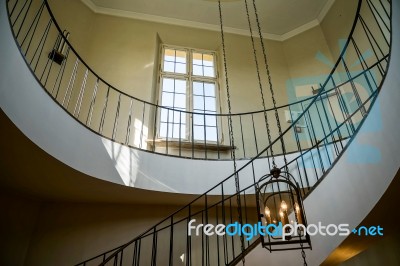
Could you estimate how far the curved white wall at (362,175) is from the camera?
1896mm

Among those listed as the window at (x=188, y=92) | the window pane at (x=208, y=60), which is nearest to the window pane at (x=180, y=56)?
the window at (x=188, y=92)

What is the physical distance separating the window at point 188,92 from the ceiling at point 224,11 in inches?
33.8

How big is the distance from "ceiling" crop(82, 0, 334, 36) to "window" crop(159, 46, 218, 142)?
858 millimetres

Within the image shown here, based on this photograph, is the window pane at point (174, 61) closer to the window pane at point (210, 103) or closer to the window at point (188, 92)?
the window at point (188, 92)

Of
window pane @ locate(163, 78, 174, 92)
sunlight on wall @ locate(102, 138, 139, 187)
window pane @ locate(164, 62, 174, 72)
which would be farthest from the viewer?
window pane @ locate(164, 62, 174, 72)

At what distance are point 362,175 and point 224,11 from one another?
587 cm

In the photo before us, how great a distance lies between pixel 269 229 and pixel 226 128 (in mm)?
3931

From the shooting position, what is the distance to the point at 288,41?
7465 millimetres

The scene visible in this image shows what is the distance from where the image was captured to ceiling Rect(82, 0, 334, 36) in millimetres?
6793

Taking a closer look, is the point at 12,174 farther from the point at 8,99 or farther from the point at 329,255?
the point at 329,255

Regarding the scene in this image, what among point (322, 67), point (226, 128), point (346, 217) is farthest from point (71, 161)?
point (322, 67)

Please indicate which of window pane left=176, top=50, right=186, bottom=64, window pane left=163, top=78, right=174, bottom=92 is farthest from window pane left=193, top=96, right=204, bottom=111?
window pane left=176, top=50, right=186, bottom=64

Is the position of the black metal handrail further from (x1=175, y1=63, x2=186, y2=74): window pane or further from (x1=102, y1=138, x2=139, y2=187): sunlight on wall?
(x1=175, y1=63, x2=186, y2=74): window pane

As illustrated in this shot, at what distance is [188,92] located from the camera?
645 cm
